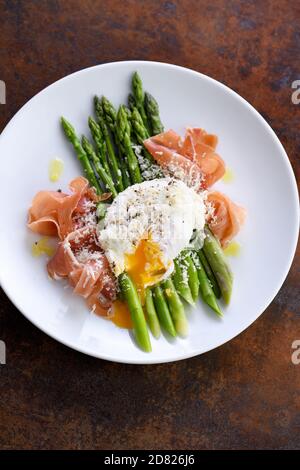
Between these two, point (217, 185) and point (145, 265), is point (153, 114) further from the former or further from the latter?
point (145, 265)

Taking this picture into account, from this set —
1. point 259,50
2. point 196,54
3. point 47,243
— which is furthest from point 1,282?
point 259,50

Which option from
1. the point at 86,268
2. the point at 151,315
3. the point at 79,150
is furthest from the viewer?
the point at 79,150

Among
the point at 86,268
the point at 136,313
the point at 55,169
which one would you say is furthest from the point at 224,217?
the point at 55,169

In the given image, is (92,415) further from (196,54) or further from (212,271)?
(196,54)

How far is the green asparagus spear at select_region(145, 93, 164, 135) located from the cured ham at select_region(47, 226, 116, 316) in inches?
38.3

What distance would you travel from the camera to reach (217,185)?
524cm

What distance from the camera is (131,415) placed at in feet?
17.3

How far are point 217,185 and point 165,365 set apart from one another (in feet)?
5.16

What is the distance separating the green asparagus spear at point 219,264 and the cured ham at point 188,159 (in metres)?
0.46

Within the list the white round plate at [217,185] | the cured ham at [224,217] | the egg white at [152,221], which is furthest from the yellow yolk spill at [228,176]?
the egg white at [152,221]

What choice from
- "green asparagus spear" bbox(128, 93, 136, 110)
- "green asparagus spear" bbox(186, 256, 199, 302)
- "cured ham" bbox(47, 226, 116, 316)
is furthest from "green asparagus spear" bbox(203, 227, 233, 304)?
"green asparagus spear" bbox(128, 93, 136, 110)

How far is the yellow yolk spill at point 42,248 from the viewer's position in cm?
506

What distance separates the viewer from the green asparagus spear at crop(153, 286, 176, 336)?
16.5 feet
